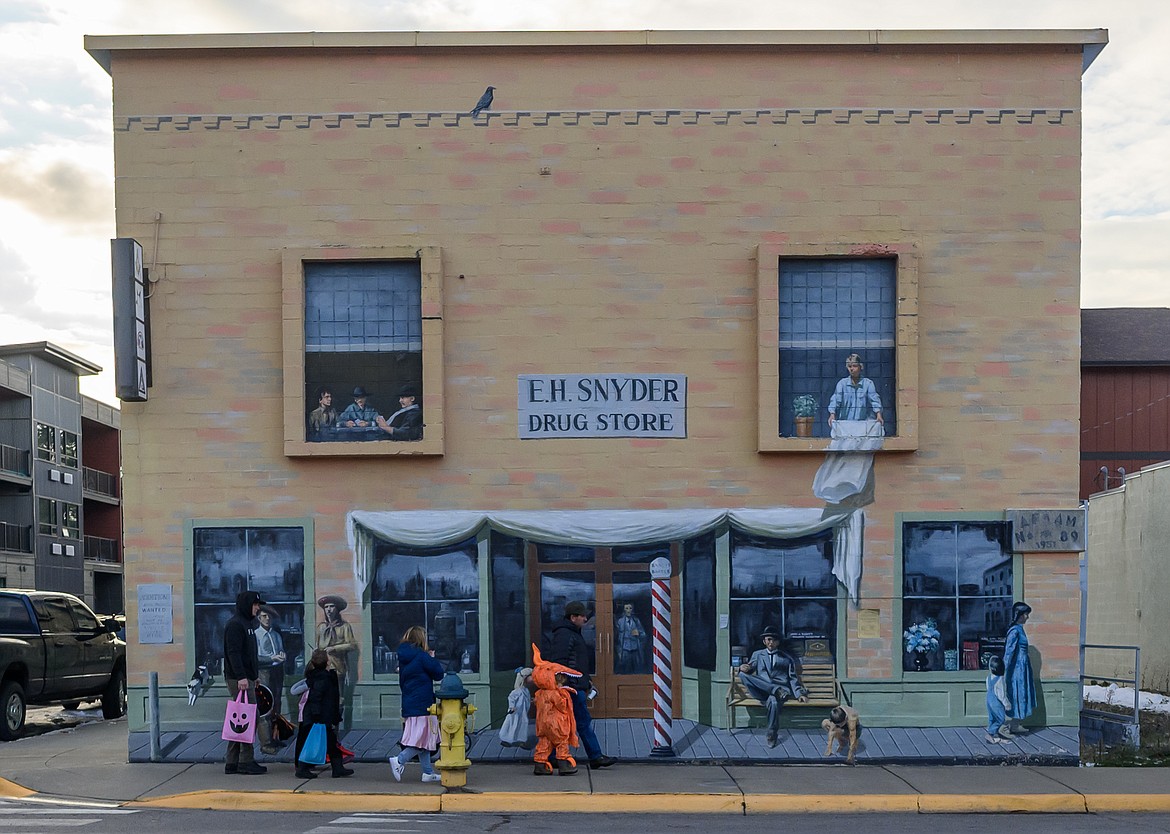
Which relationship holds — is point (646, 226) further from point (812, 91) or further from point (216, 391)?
point (216, 391)

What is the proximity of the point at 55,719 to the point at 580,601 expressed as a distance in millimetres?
10089

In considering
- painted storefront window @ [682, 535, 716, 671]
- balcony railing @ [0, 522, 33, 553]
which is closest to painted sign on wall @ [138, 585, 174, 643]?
painted storefront window @ [682, 535, 716, 671]

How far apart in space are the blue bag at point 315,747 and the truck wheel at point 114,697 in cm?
829

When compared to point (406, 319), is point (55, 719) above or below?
below

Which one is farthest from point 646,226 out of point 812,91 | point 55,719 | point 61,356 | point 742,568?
point 61,356

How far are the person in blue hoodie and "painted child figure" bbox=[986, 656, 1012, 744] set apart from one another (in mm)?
5866

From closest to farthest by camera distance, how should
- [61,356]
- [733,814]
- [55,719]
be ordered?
[733,814], [55,719], [61,356]

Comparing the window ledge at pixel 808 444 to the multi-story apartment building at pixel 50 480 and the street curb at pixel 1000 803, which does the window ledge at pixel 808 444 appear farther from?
the multi-story apartment building at pixel 50 480

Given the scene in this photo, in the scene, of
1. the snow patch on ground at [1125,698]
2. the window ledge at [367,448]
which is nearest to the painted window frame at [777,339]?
the window ledge at [367,448]

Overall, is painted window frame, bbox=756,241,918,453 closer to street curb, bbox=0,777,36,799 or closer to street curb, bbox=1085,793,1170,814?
street curb, bbox=1085,793,1170,814

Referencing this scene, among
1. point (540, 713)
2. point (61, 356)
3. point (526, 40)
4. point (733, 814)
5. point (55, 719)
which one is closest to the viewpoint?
point (733, 814)

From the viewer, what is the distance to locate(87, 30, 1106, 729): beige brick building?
1302 cm

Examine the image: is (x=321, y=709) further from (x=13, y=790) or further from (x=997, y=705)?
(x=997, y=705)

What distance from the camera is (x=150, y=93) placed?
13.1 meters
